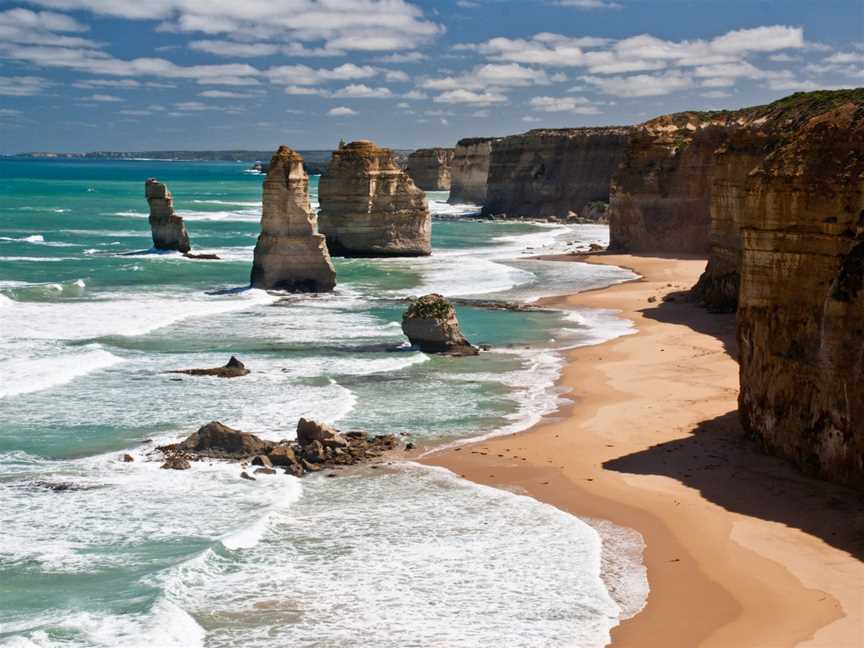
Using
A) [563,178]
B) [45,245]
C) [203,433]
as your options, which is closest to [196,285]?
[45,245]

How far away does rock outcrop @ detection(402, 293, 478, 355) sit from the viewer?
3134 centimetres

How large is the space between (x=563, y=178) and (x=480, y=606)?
8454 centimetres

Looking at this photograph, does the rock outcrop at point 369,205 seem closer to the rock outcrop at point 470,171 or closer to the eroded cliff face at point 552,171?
the eroded cliff face at point 552,171

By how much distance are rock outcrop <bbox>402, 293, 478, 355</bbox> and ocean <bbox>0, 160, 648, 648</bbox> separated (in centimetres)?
72

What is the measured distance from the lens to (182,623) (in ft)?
43.0

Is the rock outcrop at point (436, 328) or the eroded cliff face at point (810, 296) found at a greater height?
the eroded cliff face at point (810, 296)

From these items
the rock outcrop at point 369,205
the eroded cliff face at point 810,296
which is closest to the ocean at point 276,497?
the eroded cliff face at point 810,296

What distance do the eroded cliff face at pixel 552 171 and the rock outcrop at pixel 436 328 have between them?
61055 mm

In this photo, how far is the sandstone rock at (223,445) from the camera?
2052 centimetres

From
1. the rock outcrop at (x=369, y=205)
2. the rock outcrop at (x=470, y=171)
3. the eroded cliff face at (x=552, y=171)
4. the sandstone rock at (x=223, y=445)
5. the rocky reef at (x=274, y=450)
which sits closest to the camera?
the rocky reef at (x=274, y=450)

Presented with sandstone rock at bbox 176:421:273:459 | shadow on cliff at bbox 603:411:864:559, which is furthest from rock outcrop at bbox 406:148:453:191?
sandstone rock at bbox 176:421:273:459

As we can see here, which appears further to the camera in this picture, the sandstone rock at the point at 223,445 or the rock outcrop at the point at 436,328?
the rock outcrop at the point at 436,328

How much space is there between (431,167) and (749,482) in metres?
131

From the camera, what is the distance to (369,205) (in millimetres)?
58562
